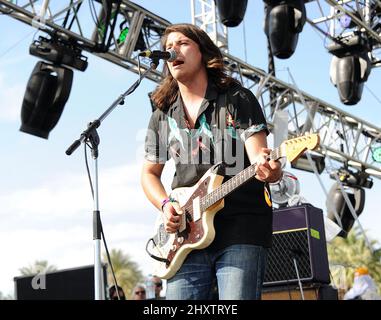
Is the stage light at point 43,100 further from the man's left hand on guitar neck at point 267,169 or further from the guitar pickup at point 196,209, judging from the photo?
the man's left hand on guitar neck at point 267,169

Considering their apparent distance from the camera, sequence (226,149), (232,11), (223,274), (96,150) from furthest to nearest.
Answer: (232,11) → (96,150) → (226,149) → (223,274)

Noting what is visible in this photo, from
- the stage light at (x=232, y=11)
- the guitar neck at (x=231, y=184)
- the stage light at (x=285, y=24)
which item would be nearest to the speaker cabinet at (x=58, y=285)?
the guitar neck at (x=231, y=184)

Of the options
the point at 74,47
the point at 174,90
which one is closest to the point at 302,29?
the point at 74,47

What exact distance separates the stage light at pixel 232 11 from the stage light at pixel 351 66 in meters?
3.19

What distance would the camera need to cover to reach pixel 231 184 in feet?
10.5

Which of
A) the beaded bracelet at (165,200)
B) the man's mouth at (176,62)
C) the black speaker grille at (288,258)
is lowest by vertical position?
the beaded bracelet at (165,200)

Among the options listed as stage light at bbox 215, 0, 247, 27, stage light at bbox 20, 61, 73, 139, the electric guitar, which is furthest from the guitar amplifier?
stage light at bbox 215, 0, 247, 27

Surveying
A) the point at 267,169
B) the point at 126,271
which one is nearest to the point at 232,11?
the point at 267,169

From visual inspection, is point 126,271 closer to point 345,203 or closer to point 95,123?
point 345,203

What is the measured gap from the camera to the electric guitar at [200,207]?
3107 mm

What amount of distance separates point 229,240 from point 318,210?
297 cm

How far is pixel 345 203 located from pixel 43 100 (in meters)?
8.53

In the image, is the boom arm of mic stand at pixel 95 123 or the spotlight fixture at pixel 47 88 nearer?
the boom arm of mic stand at pixel 95 123
